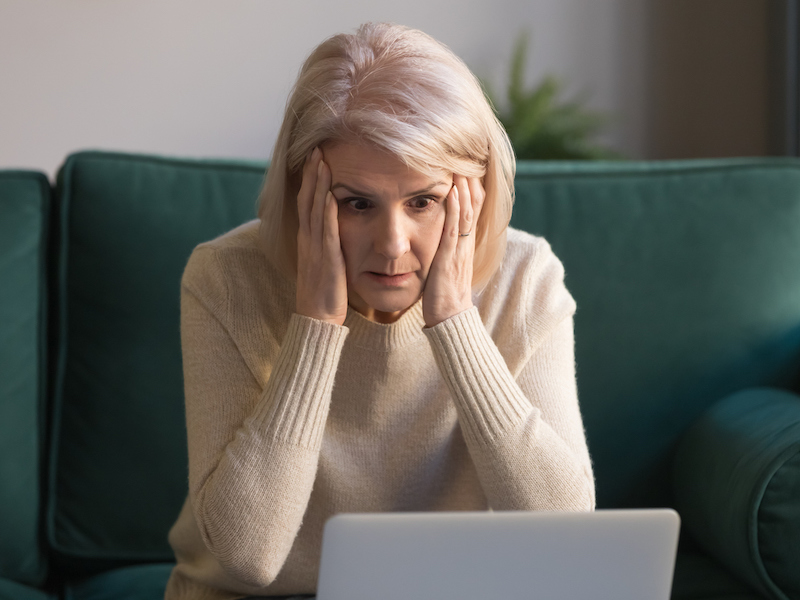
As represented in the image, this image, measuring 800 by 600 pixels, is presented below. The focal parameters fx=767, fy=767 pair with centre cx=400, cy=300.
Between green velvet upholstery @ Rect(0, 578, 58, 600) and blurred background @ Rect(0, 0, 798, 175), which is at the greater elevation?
blurred background @ Rect(0, 0, 798, 175)

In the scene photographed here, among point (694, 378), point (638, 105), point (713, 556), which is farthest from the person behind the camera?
point (638, 105)

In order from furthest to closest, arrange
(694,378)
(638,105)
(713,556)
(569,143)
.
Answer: (638,105)
(569,143)
(694,378)
(713,556)

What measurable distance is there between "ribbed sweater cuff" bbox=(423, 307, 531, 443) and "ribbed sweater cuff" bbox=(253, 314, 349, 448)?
0.13 meters

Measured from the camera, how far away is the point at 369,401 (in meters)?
1.08

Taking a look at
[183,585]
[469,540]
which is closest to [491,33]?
[183,585]

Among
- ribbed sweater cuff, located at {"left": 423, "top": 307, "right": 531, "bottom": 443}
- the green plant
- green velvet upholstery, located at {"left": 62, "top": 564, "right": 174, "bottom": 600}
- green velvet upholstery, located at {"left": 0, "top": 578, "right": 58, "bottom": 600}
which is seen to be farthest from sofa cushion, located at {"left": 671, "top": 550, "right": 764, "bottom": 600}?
the green plant

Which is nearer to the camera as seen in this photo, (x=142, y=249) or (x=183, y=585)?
(x=183, y=585)

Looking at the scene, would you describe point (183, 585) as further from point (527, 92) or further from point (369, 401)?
point (527, 92)

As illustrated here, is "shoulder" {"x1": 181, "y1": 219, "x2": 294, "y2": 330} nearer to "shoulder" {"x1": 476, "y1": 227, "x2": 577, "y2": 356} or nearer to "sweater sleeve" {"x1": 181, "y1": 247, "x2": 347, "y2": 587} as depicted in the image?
"sweater sleeve" {"x1": 181, "y1": 247, "x2": 347, "y2": 587}

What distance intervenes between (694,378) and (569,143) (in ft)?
4.16

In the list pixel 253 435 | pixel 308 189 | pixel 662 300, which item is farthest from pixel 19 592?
pixel 662 300

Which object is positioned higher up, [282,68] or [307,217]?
[282,68]

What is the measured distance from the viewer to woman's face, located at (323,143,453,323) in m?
0.91

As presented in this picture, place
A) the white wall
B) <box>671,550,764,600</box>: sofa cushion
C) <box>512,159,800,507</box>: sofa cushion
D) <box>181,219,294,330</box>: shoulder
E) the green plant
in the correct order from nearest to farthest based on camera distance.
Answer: <box>181,219,294,330</box>: shoulder → <box>671,550,764,600</box>: sofa cushion → <box>512,159,800,507</box>: sofa cushion → the white wall → the green plant
